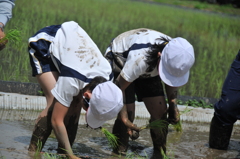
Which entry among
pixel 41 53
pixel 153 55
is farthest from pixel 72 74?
pixel 153 55

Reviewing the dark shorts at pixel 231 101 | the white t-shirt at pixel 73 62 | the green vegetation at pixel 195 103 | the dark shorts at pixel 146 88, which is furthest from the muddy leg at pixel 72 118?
the green vegetation at pixel 195 103

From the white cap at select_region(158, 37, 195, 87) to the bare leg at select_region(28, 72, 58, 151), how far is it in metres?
0.90

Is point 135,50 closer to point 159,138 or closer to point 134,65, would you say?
point 134,65

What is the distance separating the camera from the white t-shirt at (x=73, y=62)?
10.3 feet

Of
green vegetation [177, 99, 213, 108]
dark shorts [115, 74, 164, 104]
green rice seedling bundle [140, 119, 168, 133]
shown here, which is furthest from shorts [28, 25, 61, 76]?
green vegetation [177, 99, 213, 108]

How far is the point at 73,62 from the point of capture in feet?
10.7

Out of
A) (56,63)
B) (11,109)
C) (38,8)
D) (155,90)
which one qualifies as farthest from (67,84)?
(38,8)

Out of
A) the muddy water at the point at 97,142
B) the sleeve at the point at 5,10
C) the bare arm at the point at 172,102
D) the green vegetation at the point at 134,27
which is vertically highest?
the sleeve at the point at 5,10

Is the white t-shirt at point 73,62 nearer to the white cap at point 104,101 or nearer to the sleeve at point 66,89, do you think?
the sleeve at point 66,89

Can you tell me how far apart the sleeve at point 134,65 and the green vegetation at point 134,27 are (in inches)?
83.4

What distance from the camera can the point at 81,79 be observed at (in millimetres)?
3176

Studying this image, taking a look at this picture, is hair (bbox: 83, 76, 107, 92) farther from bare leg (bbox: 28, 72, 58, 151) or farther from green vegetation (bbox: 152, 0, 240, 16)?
green vegetation (bbox: 152, 0, 240, 16)

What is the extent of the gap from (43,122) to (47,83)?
0.32 meters

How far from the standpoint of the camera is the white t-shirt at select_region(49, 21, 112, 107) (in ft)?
10.3
